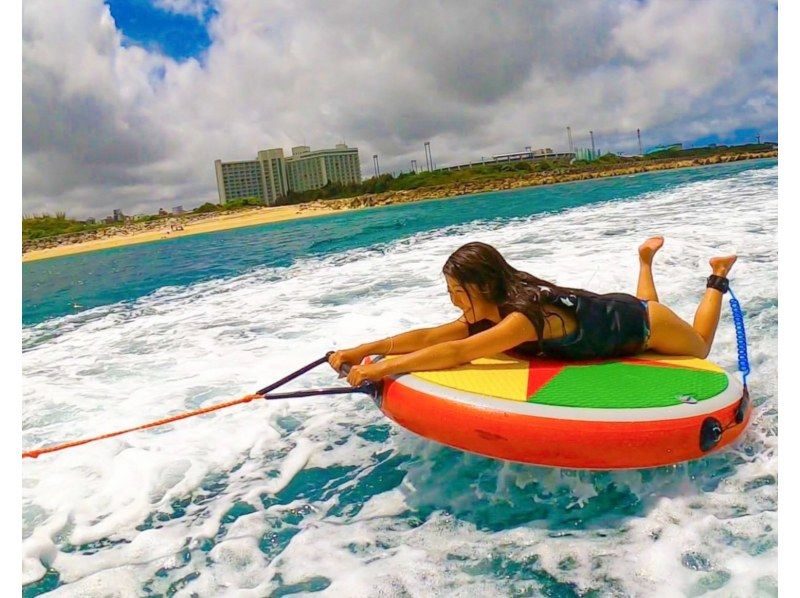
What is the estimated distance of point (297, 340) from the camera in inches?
229

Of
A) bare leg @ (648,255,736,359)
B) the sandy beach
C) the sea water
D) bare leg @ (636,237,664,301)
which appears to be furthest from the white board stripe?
the sandy beach

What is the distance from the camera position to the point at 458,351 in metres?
2.87

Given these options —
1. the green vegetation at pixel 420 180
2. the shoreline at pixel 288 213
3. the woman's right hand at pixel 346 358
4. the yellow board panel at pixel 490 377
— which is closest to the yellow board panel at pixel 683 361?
the yellow board panel at pixel 490 377

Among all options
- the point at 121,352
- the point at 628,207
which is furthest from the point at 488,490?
the point at 628,207

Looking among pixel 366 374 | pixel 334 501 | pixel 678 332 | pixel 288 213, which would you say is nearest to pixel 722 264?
pixel 678 332

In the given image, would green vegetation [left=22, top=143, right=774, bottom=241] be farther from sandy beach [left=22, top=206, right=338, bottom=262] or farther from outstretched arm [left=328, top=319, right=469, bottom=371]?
outstretched arm [left=328, top=319, right=469, bottom=371]

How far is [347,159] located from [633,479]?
369 feet

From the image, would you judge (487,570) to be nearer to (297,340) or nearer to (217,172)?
(297,340)

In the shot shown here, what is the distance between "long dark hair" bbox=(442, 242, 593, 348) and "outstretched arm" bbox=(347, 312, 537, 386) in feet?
0.24

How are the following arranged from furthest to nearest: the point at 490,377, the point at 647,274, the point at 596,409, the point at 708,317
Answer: the point at 647,274 → the point at 708,317 → the point at 490,377 → the point at 596,409

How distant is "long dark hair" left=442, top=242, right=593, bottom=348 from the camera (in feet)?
9.30

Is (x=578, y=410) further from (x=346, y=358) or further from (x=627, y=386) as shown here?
(x=346, y=358)

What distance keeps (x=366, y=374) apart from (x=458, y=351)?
19.1 inches

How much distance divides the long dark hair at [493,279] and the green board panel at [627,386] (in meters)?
0.29
